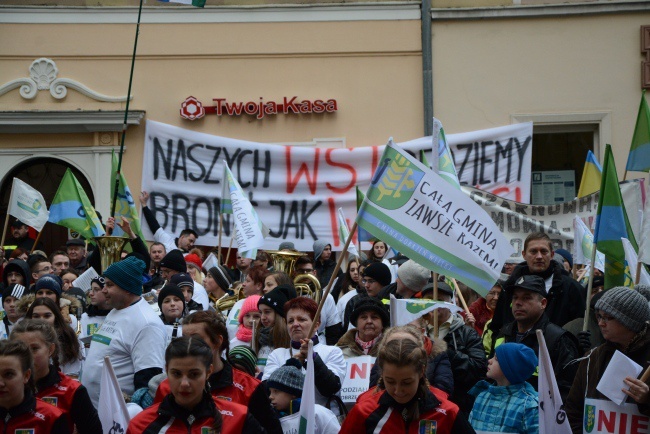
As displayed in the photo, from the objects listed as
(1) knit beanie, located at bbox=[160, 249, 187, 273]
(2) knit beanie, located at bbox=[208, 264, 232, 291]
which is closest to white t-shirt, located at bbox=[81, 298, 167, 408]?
(1) knit beanie, located at bbox=[160, 249, 187, 273]

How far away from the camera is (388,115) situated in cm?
1819

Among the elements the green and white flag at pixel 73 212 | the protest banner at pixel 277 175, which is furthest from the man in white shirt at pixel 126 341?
the protest banner at pixel 277 175

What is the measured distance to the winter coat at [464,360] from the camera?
23.4ft

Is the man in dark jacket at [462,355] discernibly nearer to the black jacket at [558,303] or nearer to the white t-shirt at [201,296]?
the black jacket at [558,303]

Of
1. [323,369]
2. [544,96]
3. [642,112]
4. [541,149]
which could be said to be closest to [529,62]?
[544,96]

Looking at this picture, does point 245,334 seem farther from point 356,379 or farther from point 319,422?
point 319,422

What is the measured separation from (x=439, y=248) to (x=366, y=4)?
11.7 meters

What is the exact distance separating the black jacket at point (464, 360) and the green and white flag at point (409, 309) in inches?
13.1

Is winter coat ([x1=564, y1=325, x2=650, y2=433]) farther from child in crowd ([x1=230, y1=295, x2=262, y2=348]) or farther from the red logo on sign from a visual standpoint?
the red logo on sign

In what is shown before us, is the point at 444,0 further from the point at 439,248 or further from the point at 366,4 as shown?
the point at 439,248

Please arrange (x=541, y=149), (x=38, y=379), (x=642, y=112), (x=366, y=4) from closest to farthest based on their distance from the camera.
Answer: (x=38, y=379) < (x=642, y=112) < (x=366, y=4) < (x=541, y=149)

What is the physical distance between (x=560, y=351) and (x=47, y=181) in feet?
43.0

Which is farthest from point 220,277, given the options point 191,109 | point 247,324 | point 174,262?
point 191,109

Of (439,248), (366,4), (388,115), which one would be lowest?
(439,248)
